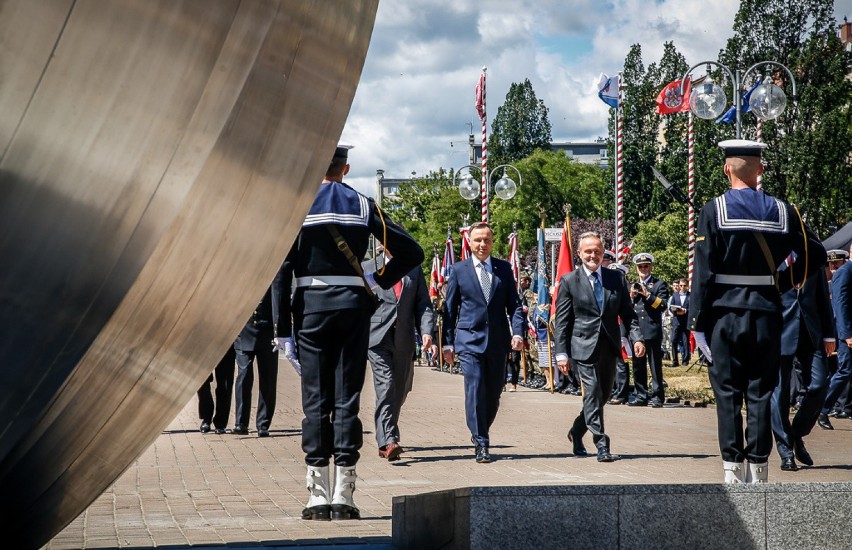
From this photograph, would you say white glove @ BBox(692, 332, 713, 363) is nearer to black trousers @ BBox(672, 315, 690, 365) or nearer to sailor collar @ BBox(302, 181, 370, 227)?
sailor collar @ BBox(302, 181, 370, 227)

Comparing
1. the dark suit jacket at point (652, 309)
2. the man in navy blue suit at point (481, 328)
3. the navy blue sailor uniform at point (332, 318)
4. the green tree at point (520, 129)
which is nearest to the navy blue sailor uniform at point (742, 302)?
the navy blue sailor uniform at point (332, 318)

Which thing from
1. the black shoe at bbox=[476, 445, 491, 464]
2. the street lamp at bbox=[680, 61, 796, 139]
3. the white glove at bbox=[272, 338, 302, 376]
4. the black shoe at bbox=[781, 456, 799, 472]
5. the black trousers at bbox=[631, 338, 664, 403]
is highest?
the street lamp at bbox=[680, 61, 796, 139]

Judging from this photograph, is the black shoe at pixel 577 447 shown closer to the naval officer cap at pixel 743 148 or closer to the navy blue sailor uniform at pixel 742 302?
the navy blue sailor uniform at pixel 742 302

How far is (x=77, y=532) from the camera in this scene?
5.80m

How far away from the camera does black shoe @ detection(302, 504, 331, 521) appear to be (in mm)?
6363

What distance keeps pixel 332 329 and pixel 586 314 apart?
496cm

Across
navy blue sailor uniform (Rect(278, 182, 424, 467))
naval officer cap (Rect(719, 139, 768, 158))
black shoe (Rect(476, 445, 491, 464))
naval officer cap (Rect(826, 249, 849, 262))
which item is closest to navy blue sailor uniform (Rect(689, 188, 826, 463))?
naval officer cap (Rect(719, 139, 768, 158))

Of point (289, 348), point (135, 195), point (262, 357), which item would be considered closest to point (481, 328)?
point (262, 357)

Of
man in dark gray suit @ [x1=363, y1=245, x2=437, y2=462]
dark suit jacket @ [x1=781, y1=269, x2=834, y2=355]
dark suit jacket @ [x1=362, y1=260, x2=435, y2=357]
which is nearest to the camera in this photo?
dark suit jacket @ [x1=781, y1=269, x2=834, y2=355]

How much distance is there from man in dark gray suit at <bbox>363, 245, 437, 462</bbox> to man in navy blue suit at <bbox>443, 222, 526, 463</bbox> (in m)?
0.28

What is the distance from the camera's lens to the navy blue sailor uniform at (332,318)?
21.0 ft

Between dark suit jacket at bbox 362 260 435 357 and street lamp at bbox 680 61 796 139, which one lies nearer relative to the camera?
dark suit jacket at bbox 362 260 435 357

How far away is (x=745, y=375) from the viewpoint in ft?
22.7

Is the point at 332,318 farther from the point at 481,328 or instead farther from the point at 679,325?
the point at 679,325
